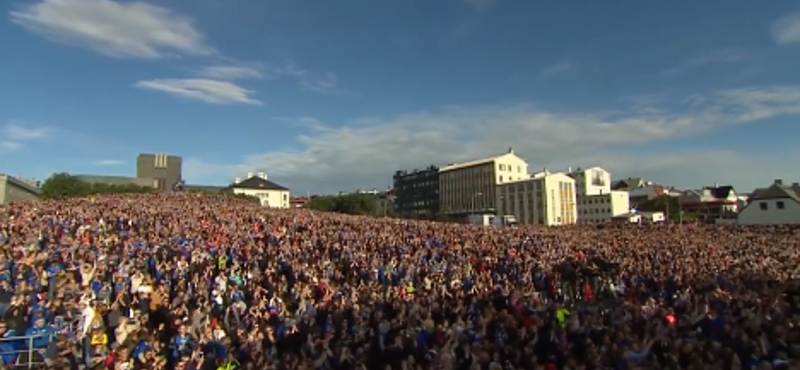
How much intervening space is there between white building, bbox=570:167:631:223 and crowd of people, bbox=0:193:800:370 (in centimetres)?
9502

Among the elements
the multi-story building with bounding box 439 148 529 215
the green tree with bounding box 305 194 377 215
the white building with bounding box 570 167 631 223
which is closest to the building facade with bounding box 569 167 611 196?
the white building with bounding box 570 167 631 223

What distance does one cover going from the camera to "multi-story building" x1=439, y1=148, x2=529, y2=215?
390 ft

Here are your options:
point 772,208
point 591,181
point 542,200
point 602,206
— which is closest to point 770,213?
point 772,208

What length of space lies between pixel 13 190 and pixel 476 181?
82224mm

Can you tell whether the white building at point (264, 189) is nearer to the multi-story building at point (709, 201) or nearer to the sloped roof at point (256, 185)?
the sloped roof at point (256, 185)

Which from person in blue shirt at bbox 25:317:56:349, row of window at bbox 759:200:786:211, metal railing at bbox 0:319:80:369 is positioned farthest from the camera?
row of window at bbox 759:200:786:211

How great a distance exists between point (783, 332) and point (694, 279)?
654 cm

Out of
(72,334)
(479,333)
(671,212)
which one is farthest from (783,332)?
(671,212)

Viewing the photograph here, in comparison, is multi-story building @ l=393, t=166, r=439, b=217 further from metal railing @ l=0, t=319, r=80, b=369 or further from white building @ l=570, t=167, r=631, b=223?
metal railing @ l=0, t=319, r=80, b=369

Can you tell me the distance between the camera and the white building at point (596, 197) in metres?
114

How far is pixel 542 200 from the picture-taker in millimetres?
107938

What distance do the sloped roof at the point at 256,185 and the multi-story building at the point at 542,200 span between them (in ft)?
148

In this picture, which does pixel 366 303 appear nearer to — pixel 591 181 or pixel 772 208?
pixel 772 208

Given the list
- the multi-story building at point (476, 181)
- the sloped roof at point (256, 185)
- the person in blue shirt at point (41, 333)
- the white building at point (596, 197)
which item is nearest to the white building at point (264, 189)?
the sloped roof at point (256, 185)
